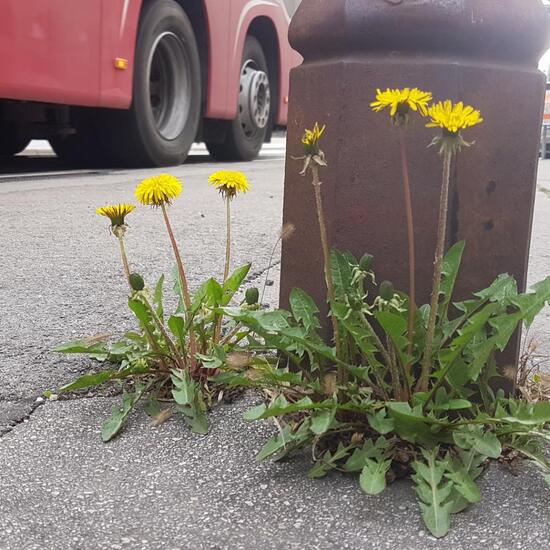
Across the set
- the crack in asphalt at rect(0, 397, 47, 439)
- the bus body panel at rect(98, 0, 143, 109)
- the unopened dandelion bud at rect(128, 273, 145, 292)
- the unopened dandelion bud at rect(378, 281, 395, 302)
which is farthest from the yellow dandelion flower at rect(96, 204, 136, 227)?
the bus body panel at rect(98, 0, 143, 109)

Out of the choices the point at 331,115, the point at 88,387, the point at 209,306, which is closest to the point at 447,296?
the point at 331,115

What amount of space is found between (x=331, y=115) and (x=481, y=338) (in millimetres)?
462

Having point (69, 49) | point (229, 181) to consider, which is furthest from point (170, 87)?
point (229, 181)

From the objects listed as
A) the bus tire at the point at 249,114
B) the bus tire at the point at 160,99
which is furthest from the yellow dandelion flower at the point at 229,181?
the bus tire at the point at 249,114

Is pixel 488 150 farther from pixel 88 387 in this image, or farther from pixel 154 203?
pixel 88 387

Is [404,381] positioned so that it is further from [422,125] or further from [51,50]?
[51,50]

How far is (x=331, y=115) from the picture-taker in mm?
1407

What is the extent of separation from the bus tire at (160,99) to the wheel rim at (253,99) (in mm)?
885

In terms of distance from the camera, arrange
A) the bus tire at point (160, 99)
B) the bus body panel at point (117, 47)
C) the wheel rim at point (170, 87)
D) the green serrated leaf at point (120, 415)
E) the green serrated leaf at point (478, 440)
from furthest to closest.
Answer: the wheel rim at point (170, 87)
the bus tire at point (160, 99)
the bus body panel at point (117, 47)
the green serrated leaf at point (120, 415)
the green serrated leaf at point (478, 440)

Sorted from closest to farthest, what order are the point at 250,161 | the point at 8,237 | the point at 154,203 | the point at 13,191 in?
the point at 154,203, the point at 8,237, the point at 13,191, the point at 250,161

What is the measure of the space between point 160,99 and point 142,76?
80cm

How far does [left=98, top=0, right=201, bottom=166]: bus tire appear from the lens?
570cm

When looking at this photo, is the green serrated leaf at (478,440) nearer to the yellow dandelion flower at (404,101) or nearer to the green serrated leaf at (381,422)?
the green serrated leaf at (381,422)

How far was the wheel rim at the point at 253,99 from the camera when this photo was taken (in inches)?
292
